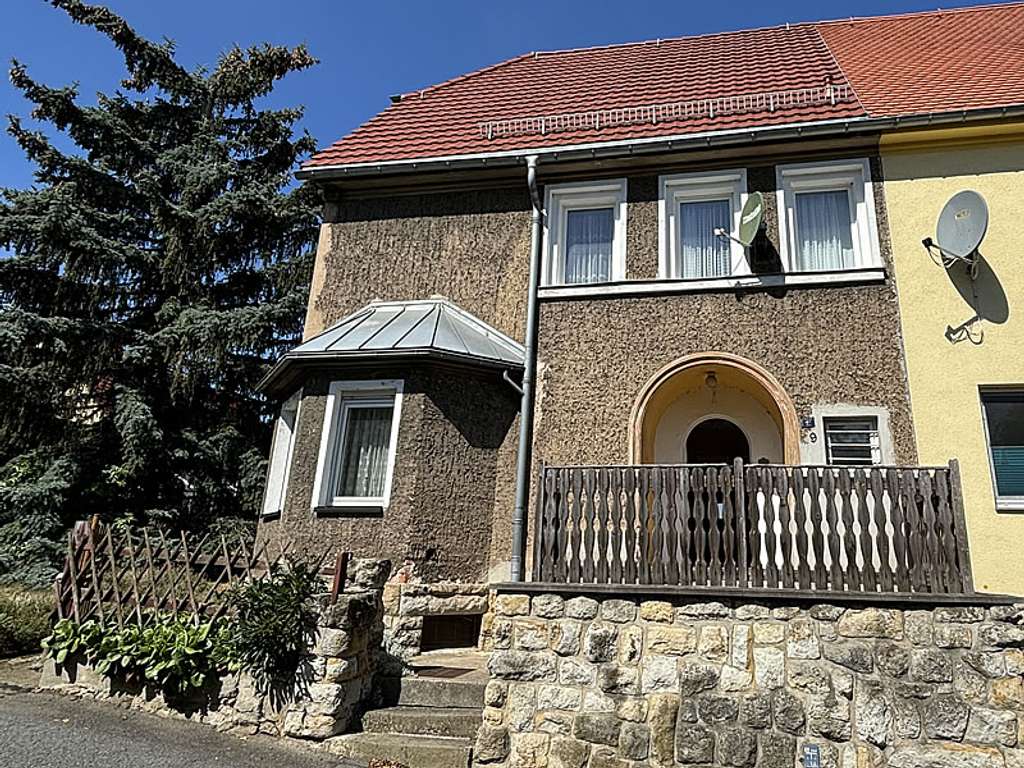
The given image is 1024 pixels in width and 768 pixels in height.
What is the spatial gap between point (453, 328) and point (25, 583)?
24.4ft

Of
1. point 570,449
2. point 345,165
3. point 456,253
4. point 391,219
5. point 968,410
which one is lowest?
point 570,449

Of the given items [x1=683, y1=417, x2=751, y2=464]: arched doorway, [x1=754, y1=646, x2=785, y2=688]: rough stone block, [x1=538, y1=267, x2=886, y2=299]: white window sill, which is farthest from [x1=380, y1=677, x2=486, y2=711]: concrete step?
[x1=538, y1=267, x2=886, y2=299]: white window sill

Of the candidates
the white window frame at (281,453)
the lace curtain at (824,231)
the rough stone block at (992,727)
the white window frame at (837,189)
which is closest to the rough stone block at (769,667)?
the rough stone block at (992,727)

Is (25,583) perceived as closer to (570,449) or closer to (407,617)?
(407,617)

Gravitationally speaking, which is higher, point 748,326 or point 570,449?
point 748,326

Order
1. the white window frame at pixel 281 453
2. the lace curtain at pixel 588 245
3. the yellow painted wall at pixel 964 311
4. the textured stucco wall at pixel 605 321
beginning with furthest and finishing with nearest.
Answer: the lace curtain at pixel 588 245 → the white window frame at pixel 281 453 → the textured stucco wall at pixel 605 321 → the yellow painted wall at pixel 964 311

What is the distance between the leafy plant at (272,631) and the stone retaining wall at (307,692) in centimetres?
10

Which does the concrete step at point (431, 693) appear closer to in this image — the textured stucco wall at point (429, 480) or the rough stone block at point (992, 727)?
the textured stucco wall at point (429, 480)

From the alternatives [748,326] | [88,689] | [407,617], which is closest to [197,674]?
[88,689]

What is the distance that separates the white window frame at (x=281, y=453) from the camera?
880 cm

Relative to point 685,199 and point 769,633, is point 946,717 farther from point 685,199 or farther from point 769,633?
point 685,199

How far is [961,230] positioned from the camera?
294 inches

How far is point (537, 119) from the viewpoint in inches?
402

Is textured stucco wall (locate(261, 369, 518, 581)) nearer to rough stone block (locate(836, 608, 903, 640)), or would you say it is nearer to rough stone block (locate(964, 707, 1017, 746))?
rough stone block (locate(836, 608, 903, 640))
